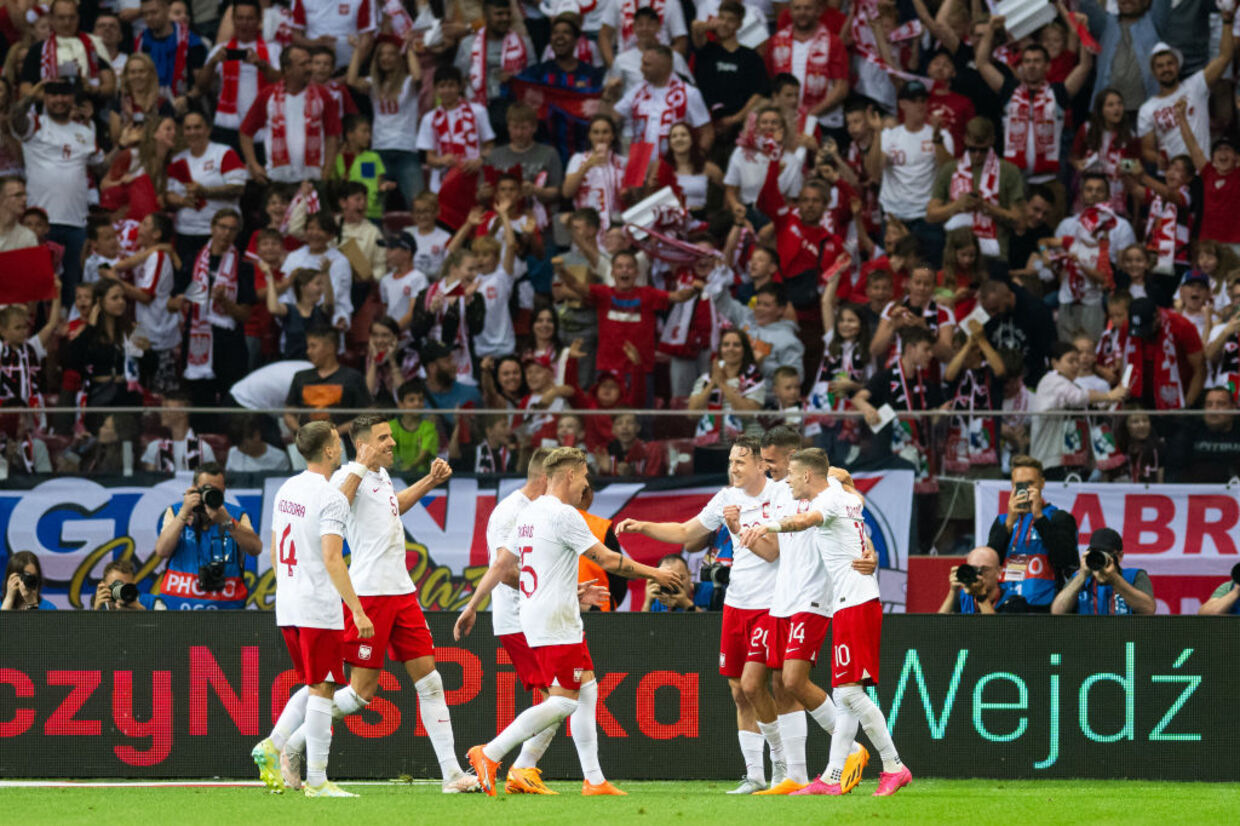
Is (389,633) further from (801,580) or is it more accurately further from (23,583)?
(23,583)

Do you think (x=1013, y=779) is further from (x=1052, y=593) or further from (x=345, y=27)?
(x=345, y=27)

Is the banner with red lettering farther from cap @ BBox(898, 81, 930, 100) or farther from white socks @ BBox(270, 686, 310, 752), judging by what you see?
cap @ BBox(898, 81, 930, 100)

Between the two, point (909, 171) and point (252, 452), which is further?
point (909, 171)

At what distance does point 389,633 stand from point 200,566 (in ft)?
10.5

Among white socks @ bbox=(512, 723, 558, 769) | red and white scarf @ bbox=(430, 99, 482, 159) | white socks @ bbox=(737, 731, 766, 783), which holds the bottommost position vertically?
white socks @ bbox=(737, 731, 766, 783)

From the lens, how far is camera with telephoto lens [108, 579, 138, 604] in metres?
13.7

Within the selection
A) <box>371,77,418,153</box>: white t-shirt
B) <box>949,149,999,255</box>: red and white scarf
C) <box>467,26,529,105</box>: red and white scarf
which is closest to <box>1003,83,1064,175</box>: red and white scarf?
<box>949,149,999,255</box>: red and white scarf

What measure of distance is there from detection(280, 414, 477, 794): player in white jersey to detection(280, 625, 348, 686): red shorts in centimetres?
18

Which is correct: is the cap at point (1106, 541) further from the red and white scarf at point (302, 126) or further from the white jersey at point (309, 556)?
the red and white scarf at point (302, 126)

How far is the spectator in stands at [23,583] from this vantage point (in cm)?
1379

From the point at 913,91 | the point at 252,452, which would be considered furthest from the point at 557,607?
the point at 913,91

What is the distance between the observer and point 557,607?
35.9ft

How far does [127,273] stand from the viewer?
18703 millimetres

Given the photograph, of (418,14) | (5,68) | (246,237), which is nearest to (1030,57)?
(418,14)
